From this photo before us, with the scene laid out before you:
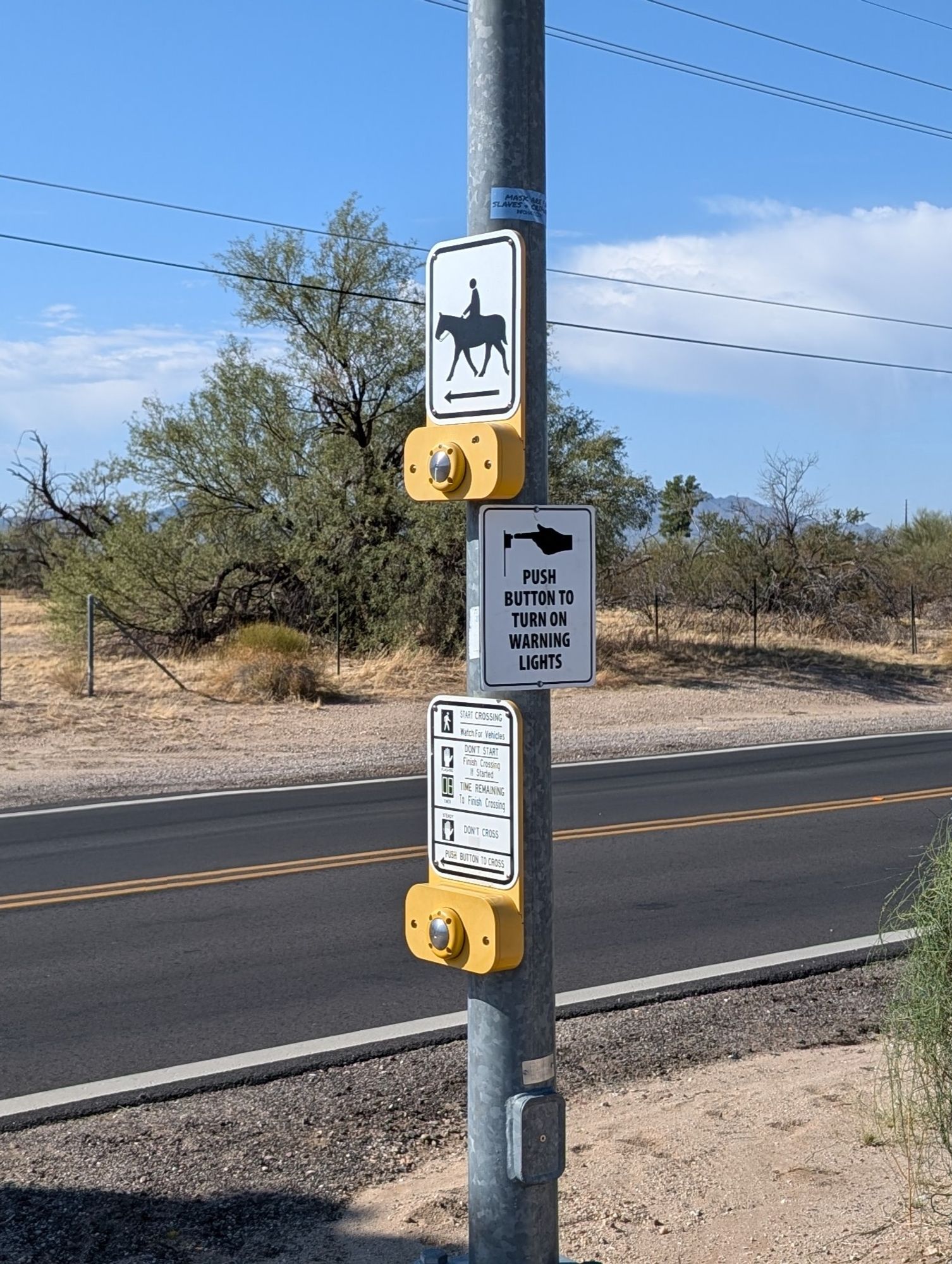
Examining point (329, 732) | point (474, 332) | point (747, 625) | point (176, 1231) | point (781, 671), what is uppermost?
point (474, 332)

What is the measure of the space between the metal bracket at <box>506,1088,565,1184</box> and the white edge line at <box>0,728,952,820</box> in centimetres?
1088

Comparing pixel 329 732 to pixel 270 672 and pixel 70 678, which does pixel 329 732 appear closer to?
pixel 270 672

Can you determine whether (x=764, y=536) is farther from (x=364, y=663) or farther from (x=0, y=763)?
(x=0, y=763)

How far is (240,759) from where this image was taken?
17625 millimetres

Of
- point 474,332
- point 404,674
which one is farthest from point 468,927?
point 404,674

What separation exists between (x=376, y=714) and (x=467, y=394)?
18.3m

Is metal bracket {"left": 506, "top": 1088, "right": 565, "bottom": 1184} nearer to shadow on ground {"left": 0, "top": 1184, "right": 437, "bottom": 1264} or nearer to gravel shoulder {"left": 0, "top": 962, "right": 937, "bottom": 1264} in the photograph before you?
gravel shoulder {"left": 0, "top": 962, "right": 937, "bottom": 1264}

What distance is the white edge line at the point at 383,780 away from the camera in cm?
1402

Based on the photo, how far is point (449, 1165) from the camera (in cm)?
532

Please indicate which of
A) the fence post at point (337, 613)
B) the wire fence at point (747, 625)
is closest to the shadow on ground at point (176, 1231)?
the fence post at point (337, 613)

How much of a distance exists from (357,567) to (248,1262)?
2160 centimetres

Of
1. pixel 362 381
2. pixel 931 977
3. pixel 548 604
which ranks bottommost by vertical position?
pixel 931 977

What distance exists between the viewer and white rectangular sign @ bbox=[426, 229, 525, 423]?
3457 millimetres

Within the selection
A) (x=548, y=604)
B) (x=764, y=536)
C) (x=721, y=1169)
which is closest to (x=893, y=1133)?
(x=721, y=1169)
